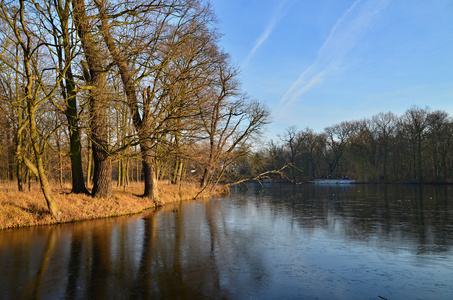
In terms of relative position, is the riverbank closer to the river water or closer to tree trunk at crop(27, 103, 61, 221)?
tree trunk at crop(27, 103, 61, 221)

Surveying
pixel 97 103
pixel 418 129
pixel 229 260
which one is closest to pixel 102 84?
pixel 97 103

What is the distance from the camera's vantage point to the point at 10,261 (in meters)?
7.85

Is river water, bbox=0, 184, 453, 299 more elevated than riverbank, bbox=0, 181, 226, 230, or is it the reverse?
riverbank, bbox=0, 181, 226, 230

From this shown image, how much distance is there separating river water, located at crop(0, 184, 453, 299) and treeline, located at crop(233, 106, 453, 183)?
25.7 meters

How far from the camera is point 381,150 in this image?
193 feet

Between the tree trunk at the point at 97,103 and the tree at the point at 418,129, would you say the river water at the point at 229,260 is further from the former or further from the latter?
the tree at the point at 418,129

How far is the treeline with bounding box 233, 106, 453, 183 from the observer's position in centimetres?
4975

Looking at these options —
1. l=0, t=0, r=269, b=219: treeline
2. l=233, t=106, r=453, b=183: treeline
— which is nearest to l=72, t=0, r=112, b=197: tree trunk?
l=0, t=0, r=269, b=219: treeline

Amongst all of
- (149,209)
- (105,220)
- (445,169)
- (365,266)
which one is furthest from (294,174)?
(365,266)

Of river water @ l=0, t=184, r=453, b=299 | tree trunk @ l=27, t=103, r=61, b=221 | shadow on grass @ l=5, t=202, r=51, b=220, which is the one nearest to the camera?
river water @ l=0, t=184, r=453, b=299

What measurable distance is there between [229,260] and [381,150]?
189 ft

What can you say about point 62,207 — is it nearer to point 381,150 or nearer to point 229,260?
point 229,260

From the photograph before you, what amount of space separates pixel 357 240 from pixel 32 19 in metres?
13.0

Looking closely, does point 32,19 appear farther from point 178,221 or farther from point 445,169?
point 445,169
